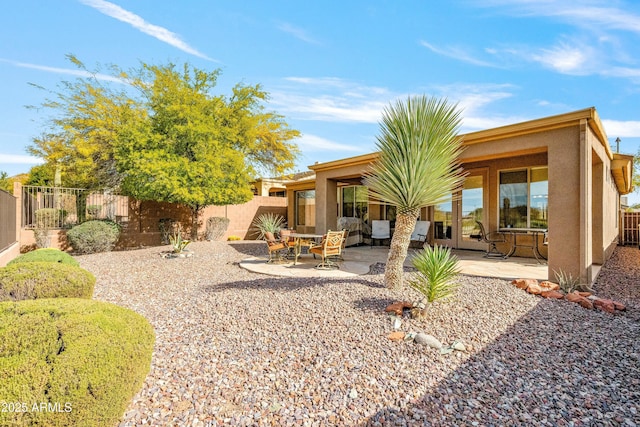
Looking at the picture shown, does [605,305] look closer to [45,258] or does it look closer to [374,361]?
[374,361]

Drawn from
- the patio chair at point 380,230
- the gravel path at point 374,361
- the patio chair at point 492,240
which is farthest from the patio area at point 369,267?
the patio chair at point 380,230

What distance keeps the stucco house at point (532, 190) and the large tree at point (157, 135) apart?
379 centimetres

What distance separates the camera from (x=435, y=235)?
1188 centimetres

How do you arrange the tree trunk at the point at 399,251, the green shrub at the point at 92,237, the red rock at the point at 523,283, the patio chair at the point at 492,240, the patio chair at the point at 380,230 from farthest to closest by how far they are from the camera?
the patio chair at the point at 380,230
the green shrub at the point at 92,237
the patio chair at the point at 492,240
the red rock at the point at 523,283
the tree trunk at the point at 399,251

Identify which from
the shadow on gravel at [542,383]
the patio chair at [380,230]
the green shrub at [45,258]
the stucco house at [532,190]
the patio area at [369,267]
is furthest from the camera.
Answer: the patio chair at [380,230]

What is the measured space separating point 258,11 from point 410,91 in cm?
585

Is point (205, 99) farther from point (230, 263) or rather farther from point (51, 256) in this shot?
point (51, 256)

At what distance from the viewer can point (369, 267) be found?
784 cm

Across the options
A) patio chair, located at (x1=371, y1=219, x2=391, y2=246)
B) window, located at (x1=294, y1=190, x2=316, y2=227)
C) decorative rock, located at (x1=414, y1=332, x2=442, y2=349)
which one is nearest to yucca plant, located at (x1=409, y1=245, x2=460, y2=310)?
decorative rock, located at (x1=414, y1=332, x2=442, y2=349)

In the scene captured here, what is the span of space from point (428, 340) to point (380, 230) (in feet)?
29.0

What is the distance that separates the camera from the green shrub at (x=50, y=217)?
1087cm

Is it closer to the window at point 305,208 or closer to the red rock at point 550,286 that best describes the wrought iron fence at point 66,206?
the window at point 305,208

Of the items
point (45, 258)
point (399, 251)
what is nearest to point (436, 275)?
point (399, 251)

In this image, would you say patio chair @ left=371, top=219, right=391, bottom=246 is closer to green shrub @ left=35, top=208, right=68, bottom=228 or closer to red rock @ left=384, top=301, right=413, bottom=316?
red rock @ left=384, top=301, right=413, bottom=316
